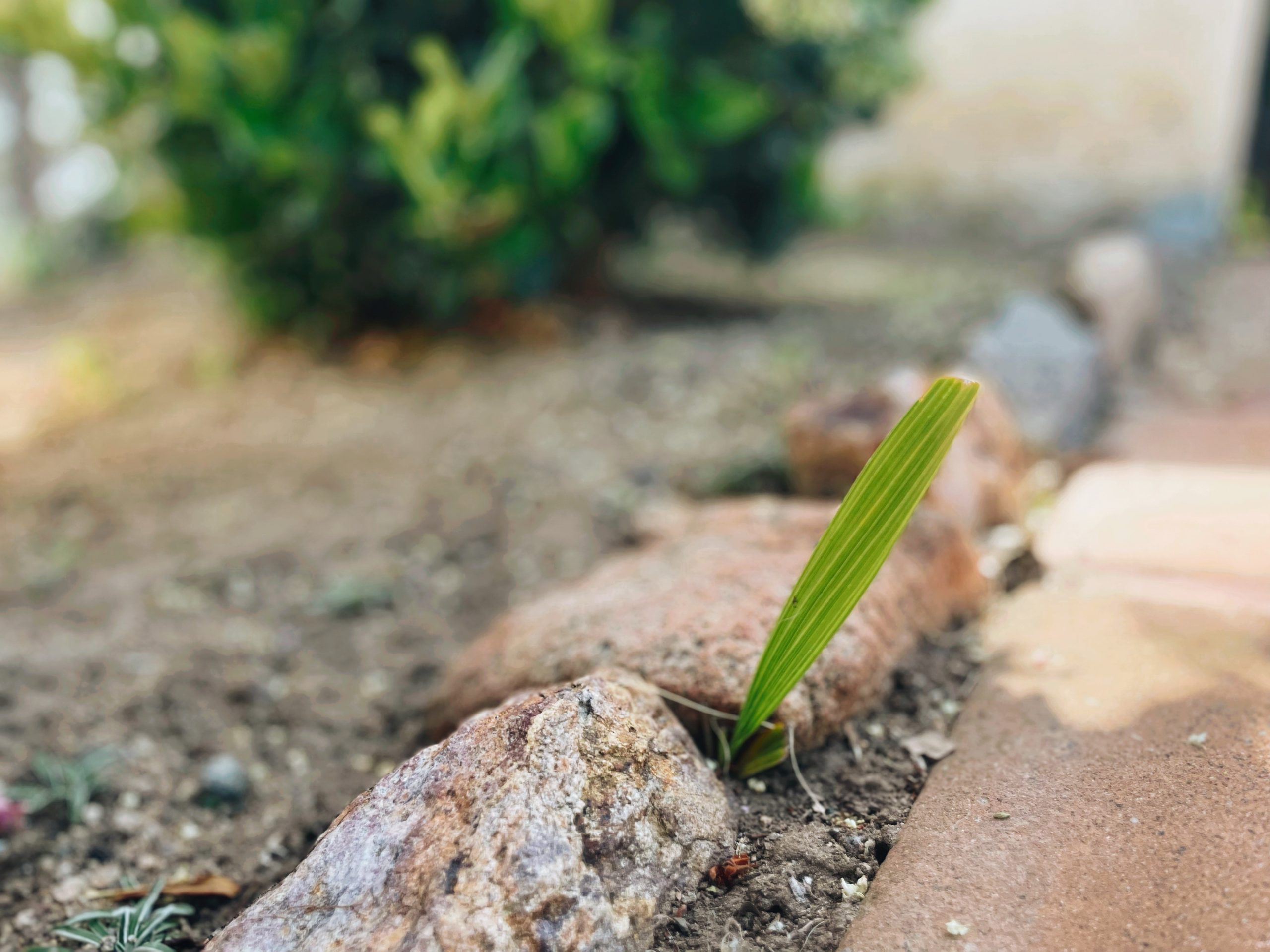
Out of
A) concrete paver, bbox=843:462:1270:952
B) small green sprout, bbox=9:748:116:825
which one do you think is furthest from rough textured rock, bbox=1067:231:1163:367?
small green sprout, bbox=9:748:116:825

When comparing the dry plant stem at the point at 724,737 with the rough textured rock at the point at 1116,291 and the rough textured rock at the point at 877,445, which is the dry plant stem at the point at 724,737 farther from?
the rough textured rock at the point at 1116,291

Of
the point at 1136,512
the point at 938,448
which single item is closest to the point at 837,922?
the point at 938,448

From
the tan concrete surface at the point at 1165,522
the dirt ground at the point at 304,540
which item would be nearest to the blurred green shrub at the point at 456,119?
the dirt ground at the point at 304,540

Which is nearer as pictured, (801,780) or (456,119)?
(801,780)

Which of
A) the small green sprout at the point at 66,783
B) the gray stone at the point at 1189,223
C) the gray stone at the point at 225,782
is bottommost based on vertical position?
the gray stone at the point at 1189,223

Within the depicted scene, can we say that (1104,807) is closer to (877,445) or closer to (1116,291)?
(877,445)

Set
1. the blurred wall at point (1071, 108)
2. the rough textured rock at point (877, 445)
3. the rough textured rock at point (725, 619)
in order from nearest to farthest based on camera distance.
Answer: the rough textured rock at point (725, 619) → the rough textured rock at point (877, 445) → the blurred wall at point (1071, 108)

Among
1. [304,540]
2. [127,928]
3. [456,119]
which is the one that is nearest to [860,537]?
[127,928]

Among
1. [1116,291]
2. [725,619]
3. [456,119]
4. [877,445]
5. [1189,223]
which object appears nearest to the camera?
[725,619]

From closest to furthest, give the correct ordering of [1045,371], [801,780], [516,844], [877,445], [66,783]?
1. [516,844]
2. [801,780]
3. [66,783]
4. [877,445]
5. [1045,371]
